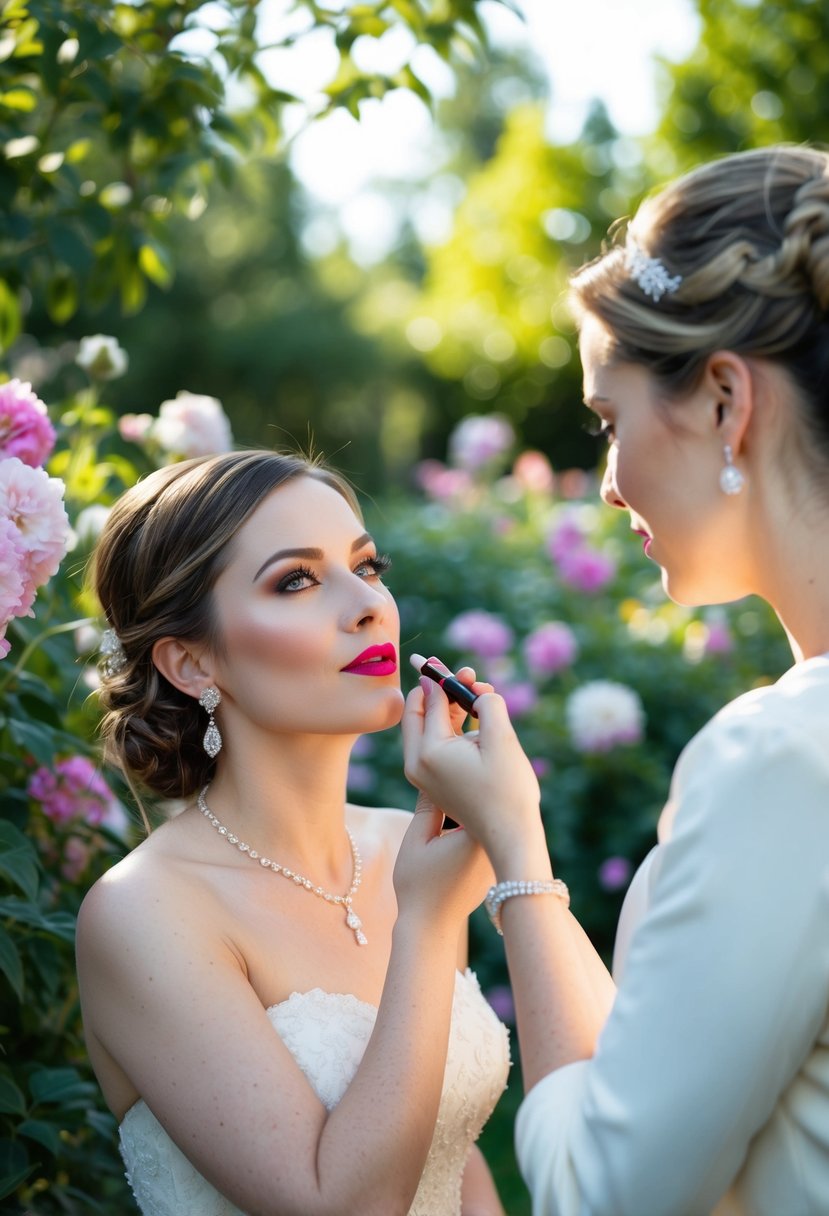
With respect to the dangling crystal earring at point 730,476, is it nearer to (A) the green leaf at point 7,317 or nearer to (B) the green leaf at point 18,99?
(B) the green leaf at point 18,99

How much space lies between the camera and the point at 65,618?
3203 millimetres

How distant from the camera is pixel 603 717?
195 inches

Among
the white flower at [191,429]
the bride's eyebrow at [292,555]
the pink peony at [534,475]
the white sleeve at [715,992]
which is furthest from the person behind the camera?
the pink peony at [534,475]

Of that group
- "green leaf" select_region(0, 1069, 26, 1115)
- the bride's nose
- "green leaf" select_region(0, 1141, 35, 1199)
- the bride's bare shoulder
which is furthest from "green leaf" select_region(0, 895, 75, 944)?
the bride's nose

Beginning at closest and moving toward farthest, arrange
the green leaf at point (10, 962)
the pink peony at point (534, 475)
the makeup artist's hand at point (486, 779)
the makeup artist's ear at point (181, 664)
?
the makeup artist's hand at point (486, 779) → the green leaf at point (10, 962) → the makeup artist's ear at point (181, 664) → the pink peony at point (534, 475)

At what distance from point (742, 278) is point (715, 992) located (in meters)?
0.84

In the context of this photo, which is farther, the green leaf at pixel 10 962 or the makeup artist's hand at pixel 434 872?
the green leaf at pixel 10 962

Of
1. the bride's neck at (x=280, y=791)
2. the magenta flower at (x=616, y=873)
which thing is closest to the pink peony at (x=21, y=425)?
the bride's neck at (x=280, y=791)

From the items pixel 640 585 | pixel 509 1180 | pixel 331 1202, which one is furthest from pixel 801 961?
pixel 640 585

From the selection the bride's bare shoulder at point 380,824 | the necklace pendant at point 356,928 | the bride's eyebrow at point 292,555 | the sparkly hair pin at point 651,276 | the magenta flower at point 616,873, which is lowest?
the magenta flower at point 616,873

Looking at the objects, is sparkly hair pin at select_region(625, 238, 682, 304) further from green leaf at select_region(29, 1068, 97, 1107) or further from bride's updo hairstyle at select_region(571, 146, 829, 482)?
green leaf at select_region(29, 1068, 97, 1107)

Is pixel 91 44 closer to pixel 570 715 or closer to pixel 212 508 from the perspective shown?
pixel 212 508

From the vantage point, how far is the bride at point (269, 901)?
1967mm

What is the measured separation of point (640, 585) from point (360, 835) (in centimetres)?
428
